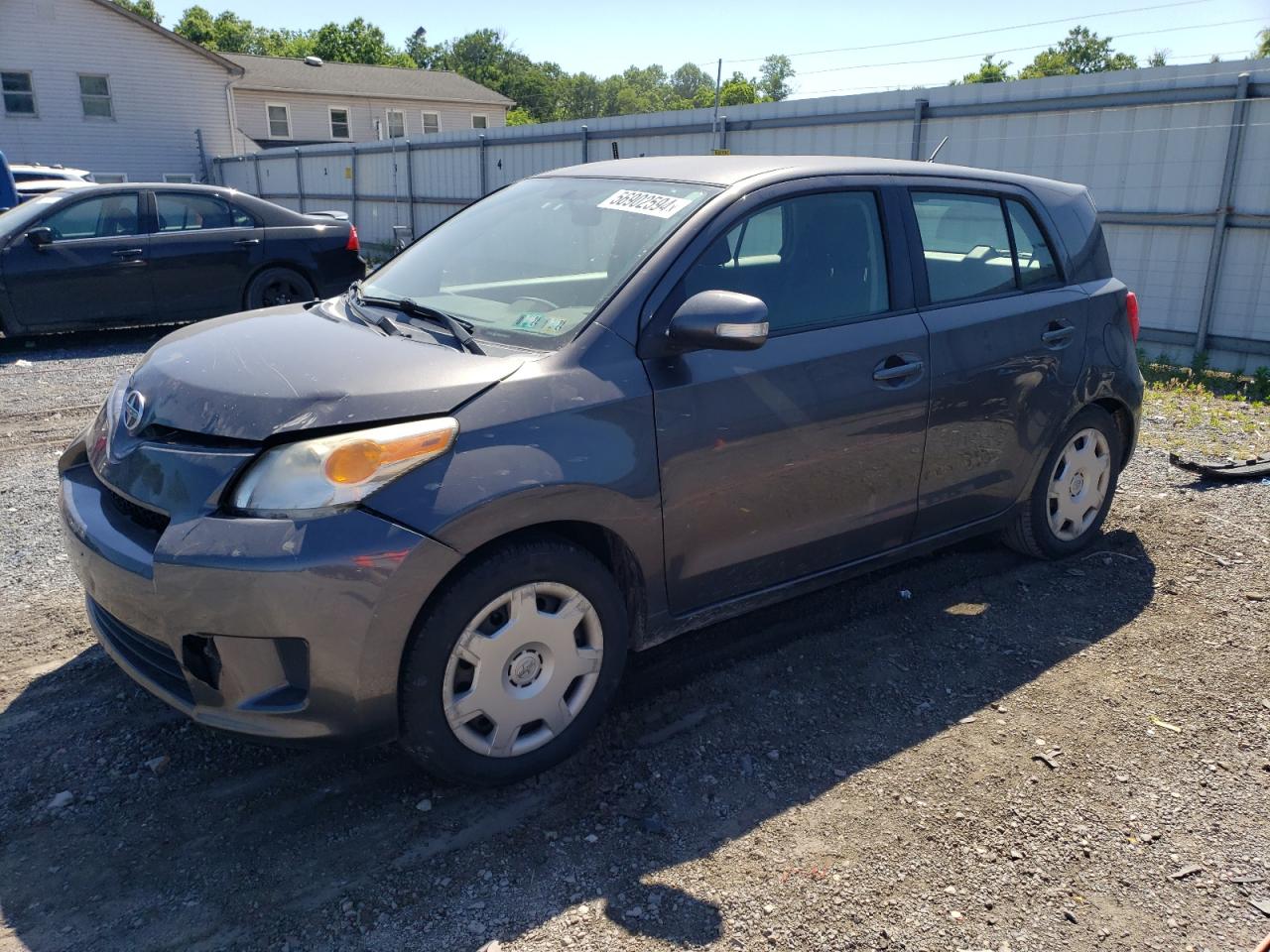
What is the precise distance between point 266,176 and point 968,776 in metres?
27.0

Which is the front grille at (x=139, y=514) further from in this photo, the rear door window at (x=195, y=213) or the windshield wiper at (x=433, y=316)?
the rear door window at (x=195, y=213)

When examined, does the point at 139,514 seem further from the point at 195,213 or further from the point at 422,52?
the point at 422,52

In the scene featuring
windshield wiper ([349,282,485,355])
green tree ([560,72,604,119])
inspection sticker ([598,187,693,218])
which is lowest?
windshield wiper ([349,282,485,355])

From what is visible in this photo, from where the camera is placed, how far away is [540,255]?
12.1ft

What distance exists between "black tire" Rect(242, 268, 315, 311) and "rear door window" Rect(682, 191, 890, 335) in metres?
8.05

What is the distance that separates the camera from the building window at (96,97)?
29.8 m

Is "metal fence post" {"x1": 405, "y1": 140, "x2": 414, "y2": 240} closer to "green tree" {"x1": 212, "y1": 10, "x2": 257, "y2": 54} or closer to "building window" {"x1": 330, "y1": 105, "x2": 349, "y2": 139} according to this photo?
"building window" {"x1": 330, "y1": 105, "x2": 349, "y2": 139}

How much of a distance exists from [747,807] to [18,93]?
33.9 meters

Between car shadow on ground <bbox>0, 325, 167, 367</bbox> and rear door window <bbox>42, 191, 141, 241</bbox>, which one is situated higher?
rear door window <bbox>42, 191, 141, 241</bbox>

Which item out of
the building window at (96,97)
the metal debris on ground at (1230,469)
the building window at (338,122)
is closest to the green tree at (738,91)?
the building window at (338,122)

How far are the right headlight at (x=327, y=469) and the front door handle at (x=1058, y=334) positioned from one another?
2918 mm

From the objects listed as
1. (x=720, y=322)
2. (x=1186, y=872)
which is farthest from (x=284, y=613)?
(x=1186, y=872)

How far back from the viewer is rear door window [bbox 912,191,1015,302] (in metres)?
4.04

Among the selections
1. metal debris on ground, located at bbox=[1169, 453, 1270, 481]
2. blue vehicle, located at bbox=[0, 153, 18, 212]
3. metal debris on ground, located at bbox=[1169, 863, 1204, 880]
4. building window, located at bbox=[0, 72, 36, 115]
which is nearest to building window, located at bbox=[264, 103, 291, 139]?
building window, located at bbox=[0, 72, 36, 115]
